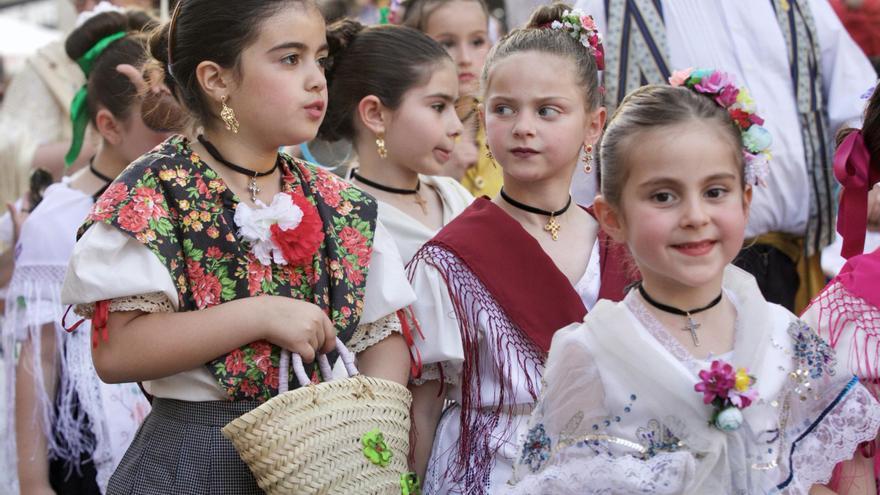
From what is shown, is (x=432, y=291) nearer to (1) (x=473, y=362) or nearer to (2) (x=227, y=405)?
(1) (x=473, y=362)

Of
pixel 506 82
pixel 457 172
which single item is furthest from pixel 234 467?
pixel 457 172

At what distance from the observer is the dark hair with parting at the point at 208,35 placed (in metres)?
2.84

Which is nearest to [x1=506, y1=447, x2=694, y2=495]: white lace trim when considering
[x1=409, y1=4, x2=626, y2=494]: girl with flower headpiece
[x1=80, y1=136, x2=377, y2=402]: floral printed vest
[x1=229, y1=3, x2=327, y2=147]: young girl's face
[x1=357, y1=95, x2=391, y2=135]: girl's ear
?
[x1=409, y1=4, x2=626, y2=494]: girl with flower headpiece

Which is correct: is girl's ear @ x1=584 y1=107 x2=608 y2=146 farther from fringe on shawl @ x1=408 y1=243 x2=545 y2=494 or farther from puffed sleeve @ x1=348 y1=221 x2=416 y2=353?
puffed sleeve @ x1=348 y1=221 x2=416 y2=353

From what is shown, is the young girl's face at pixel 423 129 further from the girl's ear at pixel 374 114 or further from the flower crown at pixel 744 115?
the flower crown at pixel 744 115

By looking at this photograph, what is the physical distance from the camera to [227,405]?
2.73 m

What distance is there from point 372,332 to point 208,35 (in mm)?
829

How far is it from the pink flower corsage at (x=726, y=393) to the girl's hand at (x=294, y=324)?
2.86 ft

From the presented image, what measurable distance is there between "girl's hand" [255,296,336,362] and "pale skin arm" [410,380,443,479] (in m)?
0.49

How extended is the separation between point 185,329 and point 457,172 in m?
2.19

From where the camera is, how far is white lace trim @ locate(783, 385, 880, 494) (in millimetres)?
2518

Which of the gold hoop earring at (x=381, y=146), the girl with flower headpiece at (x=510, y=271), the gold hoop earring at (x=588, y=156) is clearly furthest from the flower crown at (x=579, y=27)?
the gold hoop earring at (x=381, y=146)

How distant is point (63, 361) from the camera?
3869 mm

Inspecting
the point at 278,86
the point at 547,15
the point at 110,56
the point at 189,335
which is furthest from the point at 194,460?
the point at 110,56
